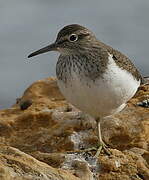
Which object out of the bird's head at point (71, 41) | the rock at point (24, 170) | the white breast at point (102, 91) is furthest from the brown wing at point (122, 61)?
the rock at point (24, 170)

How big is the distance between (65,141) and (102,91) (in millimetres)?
1518

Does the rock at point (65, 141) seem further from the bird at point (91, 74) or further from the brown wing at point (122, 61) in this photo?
the brown wing at point (122, 61)

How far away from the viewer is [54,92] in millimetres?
13930

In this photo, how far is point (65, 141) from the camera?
10.3 meters

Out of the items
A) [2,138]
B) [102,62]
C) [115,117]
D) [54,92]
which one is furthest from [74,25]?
[54,92]

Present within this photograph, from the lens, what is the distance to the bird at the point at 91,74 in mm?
9375

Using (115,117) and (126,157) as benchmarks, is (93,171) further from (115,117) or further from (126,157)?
(115,117)

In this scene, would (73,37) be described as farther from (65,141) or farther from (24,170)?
(24,170)

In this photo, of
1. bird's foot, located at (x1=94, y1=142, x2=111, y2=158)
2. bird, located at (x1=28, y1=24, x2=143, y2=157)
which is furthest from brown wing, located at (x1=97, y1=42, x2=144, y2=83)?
bird's foot, located at (x1=94, y1=142, x2=111, y2=158)

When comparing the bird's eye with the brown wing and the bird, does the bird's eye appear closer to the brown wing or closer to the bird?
the bird

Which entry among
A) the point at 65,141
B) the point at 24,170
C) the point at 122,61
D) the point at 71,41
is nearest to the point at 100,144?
the point at 65,141

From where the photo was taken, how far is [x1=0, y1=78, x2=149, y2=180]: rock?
23.9 ft

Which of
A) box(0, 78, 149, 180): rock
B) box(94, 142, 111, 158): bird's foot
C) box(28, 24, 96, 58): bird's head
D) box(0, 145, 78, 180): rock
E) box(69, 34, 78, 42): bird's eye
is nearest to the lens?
box(0, 145, 78, 180): rock

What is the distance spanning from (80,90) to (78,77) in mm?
239
